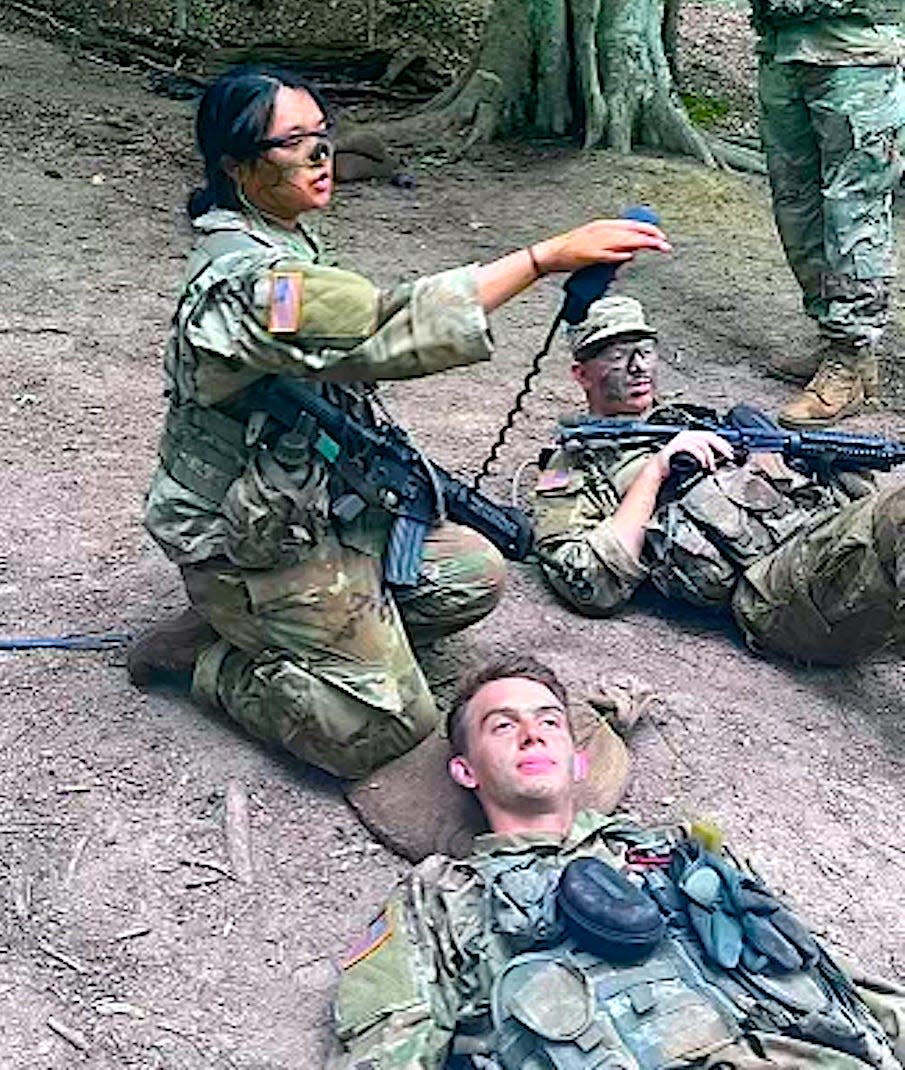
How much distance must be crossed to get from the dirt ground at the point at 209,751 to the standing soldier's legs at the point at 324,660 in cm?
14

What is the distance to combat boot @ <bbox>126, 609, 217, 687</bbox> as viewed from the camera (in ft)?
13.0

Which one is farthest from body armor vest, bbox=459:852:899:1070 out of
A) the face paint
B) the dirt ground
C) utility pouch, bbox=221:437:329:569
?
the face paint

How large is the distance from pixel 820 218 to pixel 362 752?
329cm

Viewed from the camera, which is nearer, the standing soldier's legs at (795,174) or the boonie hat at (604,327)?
the boonie hat at (604,327)

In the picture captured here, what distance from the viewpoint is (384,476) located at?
3.78 m

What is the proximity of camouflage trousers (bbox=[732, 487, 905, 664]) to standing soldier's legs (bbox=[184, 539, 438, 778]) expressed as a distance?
99 centimetres

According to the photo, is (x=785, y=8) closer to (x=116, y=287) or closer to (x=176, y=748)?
(x=116, y=287)

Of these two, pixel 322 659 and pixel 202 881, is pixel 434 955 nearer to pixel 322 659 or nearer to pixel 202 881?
pixel 202 881

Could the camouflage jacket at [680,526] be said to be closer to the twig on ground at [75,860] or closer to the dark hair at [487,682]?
the dark hair at [487,682]

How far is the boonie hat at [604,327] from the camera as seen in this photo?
464cm

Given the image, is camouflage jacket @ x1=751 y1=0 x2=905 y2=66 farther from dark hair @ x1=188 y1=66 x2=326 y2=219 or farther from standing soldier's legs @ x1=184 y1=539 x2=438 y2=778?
standing soldier's legs @ x1=184 y1=539 x2=438 y2=778

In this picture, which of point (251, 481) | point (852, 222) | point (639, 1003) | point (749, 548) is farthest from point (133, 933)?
point (852, 222)

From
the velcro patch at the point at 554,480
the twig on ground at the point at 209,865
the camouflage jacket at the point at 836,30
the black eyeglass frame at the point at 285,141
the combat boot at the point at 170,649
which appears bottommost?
the twig on ground at the point at 209,865

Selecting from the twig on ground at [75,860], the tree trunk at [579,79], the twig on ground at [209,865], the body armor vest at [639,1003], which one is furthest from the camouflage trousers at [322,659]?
the tree trunk at [579,79]
